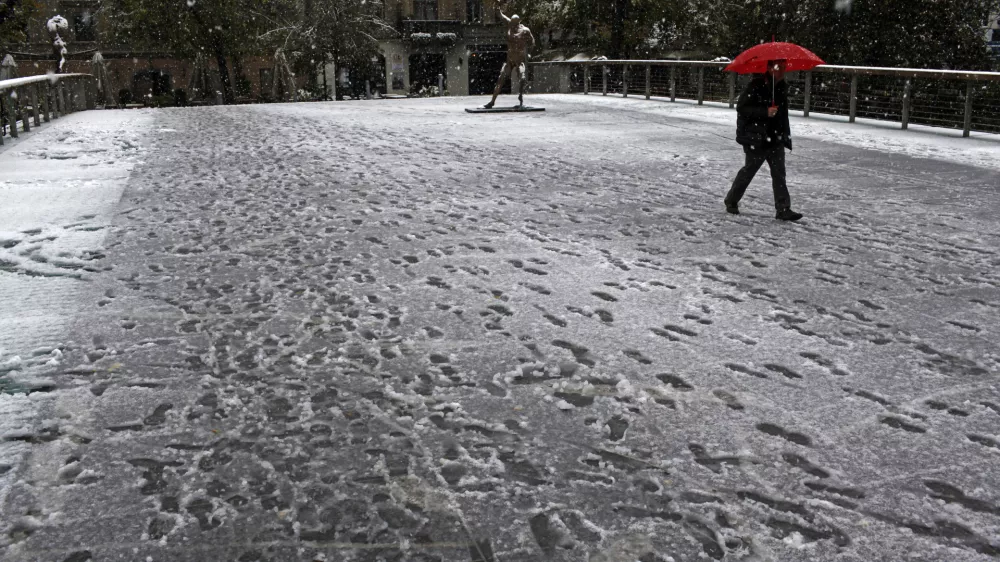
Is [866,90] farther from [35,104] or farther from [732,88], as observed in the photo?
[35,104]

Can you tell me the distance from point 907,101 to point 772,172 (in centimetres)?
931

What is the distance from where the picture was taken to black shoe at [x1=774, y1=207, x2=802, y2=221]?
7.55 meters

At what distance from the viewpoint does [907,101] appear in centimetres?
1557

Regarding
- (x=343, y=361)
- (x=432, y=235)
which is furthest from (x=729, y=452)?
(x=432, y=235)

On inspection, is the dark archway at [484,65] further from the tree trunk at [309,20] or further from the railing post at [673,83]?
the railing post at [673,83]

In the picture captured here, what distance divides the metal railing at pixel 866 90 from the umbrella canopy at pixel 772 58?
4.07 meters

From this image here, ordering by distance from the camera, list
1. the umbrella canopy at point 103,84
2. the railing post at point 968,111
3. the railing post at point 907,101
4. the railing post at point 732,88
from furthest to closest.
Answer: the umbrella canopy at point 103,84 → the railing post at point 732,88 → the railing post at point 907,101 → the railing post at point 968,111

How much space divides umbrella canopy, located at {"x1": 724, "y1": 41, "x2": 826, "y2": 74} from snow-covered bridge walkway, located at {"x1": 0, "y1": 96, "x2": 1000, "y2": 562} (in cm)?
125

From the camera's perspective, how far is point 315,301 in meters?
5.23

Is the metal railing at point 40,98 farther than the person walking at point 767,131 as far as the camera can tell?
Yes

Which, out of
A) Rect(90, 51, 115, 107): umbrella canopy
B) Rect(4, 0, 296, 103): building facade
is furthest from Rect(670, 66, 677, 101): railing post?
Rect(4, 0, 296, 103): building facade

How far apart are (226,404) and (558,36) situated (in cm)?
4735

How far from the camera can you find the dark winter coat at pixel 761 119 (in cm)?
764

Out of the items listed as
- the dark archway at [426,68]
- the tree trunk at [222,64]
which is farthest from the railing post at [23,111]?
the dark archway at [426,68]
